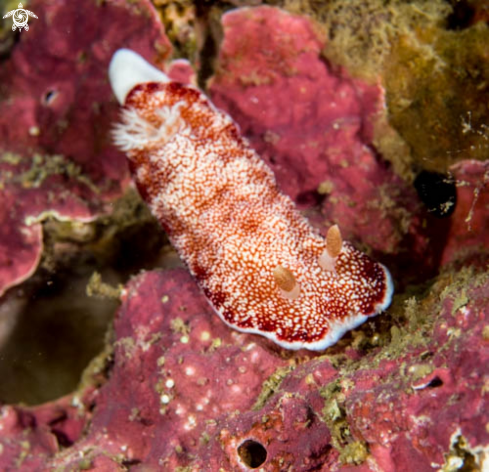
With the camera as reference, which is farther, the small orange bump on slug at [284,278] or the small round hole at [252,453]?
the small orange bump on slug at [284,278]

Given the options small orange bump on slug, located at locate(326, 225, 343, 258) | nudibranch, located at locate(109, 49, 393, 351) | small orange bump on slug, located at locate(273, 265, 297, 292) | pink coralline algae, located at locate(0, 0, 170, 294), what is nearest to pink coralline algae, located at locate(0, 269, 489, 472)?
nudibranch, located at locate(109, 49, 393, 351)

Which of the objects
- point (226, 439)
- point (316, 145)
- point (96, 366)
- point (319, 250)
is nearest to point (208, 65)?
point (316, 145)

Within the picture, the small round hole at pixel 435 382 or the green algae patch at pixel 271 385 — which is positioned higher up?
the small round hole at pixel 435 382

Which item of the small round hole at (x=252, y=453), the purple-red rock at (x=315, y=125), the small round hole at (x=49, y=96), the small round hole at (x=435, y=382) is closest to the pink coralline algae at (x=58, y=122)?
the small round hole at (x=49, y=96)

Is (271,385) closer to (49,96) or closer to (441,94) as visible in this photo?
(441,94)

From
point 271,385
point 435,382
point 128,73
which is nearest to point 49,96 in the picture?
point 128,73

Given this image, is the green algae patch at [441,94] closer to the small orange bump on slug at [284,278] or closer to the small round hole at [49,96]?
the small orange bump on slug at [284,278]

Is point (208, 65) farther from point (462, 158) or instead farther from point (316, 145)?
point (462, 158)
